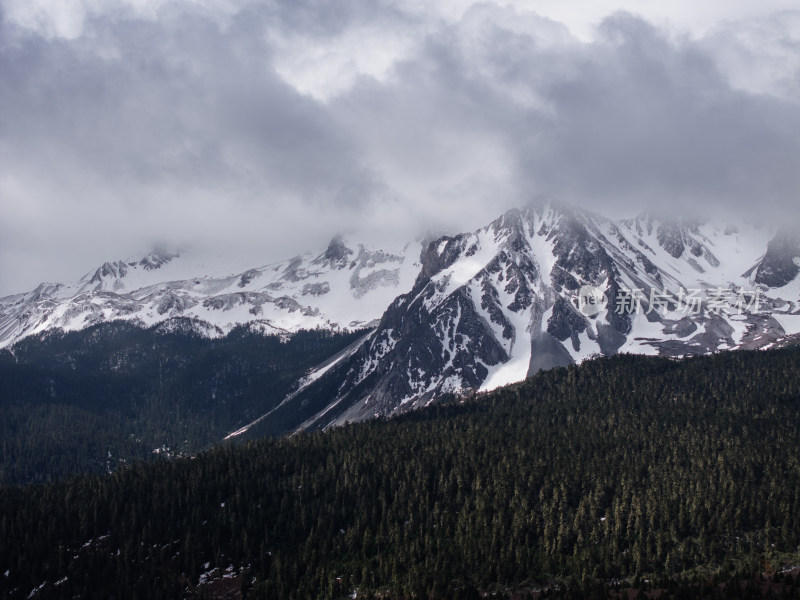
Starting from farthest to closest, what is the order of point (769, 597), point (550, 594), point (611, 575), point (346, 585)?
1. point (346, 585)
2. point (611, 575)
3. point (550, 594)
4. point (769, 597)

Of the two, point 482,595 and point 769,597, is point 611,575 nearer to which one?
point 482,595

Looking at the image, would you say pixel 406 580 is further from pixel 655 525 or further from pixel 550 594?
pixel 655 525

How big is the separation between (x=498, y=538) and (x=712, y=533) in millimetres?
40392

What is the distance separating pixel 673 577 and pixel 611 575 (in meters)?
12.4

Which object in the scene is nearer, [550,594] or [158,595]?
[550,594]

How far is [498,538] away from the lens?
199625 millimetres

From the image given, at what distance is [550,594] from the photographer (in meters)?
169

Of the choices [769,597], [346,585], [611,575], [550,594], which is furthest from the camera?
[346,585]

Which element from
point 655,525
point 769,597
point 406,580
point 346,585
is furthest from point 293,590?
point 769,597

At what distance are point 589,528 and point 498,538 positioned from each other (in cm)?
1804

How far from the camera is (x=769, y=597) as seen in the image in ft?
482

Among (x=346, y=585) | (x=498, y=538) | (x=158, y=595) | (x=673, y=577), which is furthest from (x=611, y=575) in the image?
(x=158, y=595)

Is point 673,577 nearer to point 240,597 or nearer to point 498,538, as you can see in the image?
point 498,538

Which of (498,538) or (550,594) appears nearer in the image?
(550,594)
